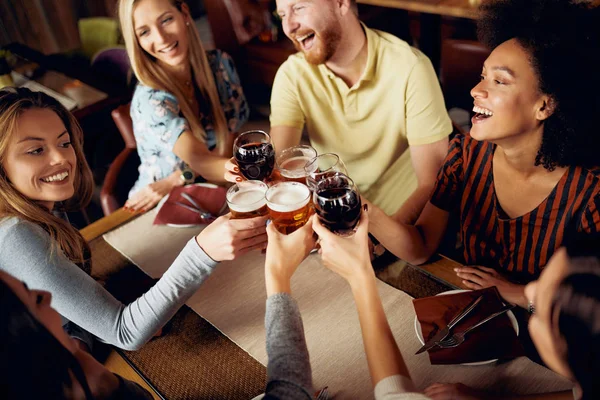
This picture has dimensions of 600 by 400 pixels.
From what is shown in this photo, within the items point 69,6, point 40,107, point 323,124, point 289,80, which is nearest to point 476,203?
point 323,124

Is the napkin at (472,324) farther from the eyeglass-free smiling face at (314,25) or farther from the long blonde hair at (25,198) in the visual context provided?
the eyeglass-free smiling face at (314,25)

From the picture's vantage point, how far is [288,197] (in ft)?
4.48

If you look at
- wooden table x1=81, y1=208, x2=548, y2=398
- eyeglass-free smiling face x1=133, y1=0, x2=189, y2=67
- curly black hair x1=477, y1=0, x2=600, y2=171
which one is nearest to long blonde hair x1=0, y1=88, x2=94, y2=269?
wooden table x1=81, y1=208, x2=548, y2=398

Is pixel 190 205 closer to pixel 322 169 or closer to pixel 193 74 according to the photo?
pixel 322 169

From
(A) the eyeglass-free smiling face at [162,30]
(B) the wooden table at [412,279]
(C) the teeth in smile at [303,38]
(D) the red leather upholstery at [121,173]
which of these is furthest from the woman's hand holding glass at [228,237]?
(A) the eyeglass-free smiling face at [162,30]

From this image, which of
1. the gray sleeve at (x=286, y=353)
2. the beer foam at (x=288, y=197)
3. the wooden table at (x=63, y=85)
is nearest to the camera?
the gray sleeve at (x=286, y=353)

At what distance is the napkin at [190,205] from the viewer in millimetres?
1777

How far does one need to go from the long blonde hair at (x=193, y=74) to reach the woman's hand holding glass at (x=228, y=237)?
1215 mm

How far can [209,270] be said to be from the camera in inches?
53.6

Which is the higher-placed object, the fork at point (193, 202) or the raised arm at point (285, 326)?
the raised arm at point (285, 326)

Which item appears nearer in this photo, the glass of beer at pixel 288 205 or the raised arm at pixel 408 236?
the glass of beer at pixel 288 205

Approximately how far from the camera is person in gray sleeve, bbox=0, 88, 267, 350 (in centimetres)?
134

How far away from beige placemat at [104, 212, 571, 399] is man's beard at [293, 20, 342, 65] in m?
0.86

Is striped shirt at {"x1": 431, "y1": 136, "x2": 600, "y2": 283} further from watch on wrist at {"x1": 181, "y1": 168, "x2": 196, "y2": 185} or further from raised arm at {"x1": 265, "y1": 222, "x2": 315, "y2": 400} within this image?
watch on wrist at {"x1": 181, "y1": 168, "x2": 196, "y2": 185}
